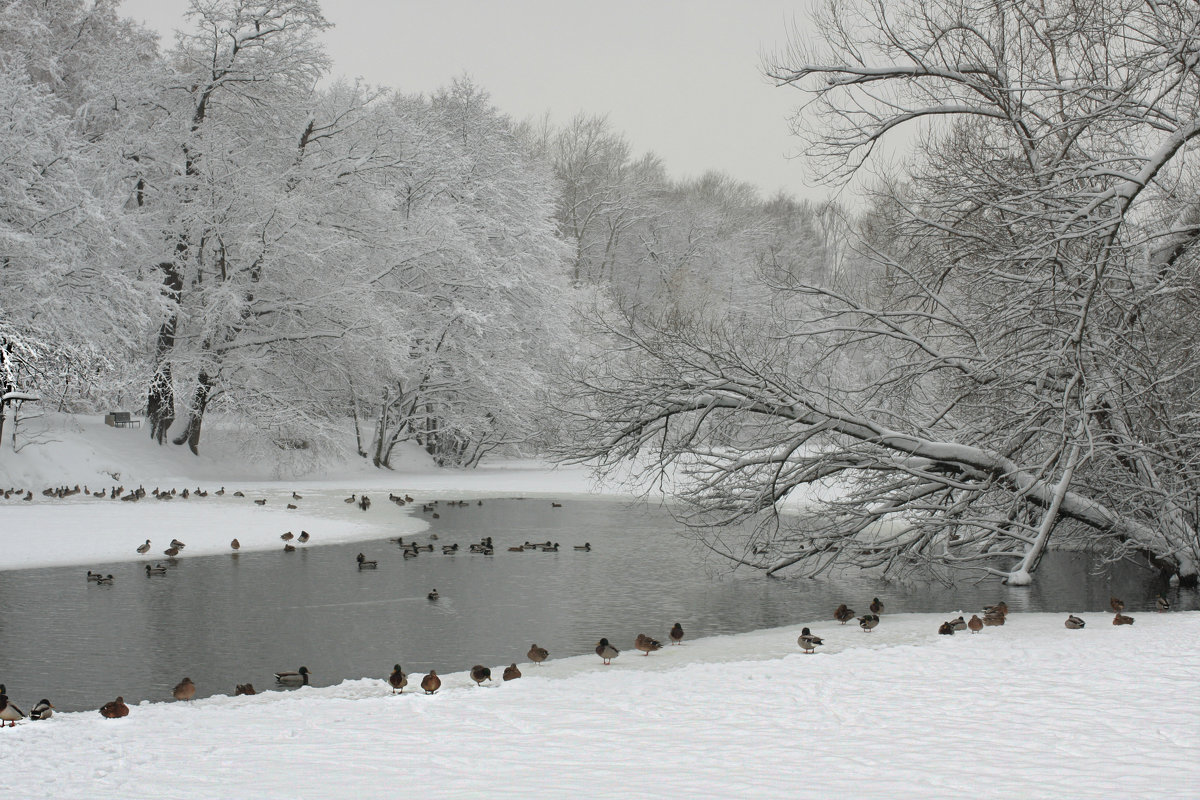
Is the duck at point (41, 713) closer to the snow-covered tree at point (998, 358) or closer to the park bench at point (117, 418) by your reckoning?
the snow-covered tree at point (998, 358)

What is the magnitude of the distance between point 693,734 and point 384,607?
6.00 m

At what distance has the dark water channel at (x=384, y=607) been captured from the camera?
8.83 metres

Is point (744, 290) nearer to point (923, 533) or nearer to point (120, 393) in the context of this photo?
point (120, 393)

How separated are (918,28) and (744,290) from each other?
43645 mm

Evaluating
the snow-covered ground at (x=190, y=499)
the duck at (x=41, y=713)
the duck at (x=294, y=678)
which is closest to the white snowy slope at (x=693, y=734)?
the duck at (x=41, y=713)

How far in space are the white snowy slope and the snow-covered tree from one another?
3201mm

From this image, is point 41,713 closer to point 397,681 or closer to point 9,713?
point 9,713

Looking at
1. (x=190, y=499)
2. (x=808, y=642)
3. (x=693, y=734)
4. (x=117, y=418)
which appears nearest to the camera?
(x=693, y=734)

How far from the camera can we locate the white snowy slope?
5277mm

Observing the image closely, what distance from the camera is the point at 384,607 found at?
11.5 meters

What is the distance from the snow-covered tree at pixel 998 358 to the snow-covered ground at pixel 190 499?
736 cm

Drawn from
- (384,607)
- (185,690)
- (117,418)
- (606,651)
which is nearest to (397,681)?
(185,690)

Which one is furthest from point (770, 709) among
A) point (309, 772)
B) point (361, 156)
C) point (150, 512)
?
point (361, 156)

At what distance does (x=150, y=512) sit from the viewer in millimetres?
19375
